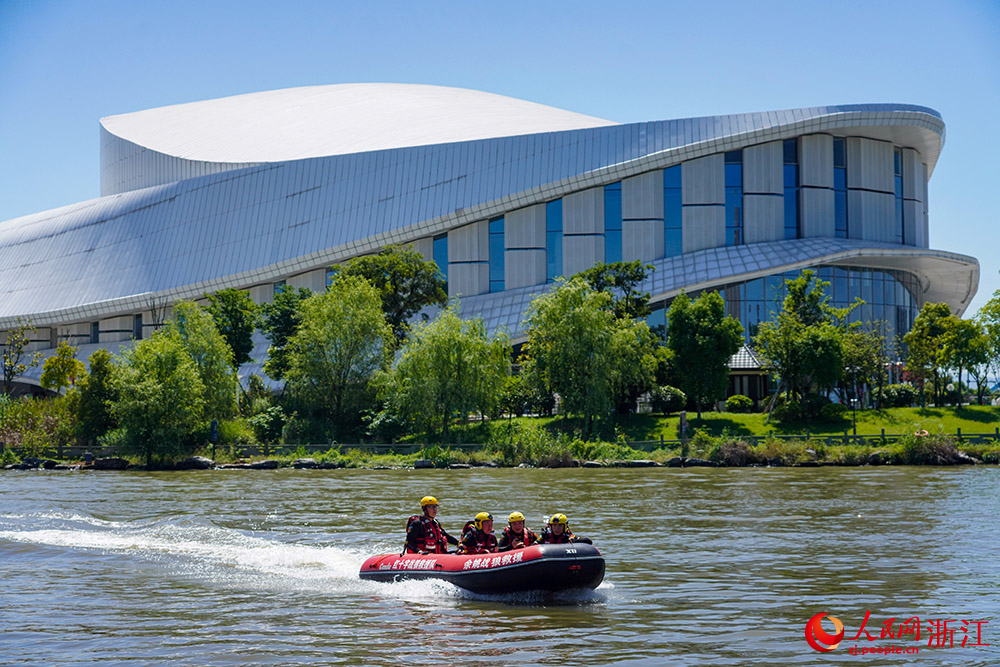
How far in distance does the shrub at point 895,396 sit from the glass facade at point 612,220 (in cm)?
1740

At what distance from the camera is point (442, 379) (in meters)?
46.8

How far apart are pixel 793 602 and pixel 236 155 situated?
67903 millimetres

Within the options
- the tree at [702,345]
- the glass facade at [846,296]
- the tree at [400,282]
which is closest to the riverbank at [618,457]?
the tree at [702,345]

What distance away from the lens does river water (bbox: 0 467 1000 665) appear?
12.4 m

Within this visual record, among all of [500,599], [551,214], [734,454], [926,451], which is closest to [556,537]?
[500,599]

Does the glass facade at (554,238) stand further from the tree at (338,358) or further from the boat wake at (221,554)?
the boat wake at (221,554)

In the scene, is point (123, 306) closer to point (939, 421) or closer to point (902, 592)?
point (939, 421)

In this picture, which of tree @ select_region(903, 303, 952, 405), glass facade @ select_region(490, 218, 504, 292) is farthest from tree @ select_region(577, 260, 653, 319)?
tree @ select_region(903, 303, 952, 405)

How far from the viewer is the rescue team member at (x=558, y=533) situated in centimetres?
1577

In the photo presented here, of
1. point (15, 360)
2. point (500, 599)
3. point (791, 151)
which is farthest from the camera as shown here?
point (791, 151)

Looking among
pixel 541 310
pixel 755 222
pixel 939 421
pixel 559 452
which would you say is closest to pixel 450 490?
pixel 559 452
